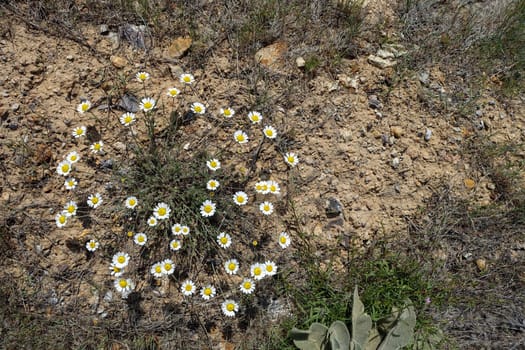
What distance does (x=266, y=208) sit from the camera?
9.22ft

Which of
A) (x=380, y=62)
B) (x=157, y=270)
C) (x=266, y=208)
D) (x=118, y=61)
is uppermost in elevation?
(x=380, y=62)

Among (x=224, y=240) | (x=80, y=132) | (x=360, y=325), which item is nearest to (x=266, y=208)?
(x=224, y=240)

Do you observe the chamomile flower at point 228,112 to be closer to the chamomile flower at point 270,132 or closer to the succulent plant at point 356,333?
the chamomile flower at point 270,132

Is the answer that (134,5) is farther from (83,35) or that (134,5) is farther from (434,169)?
(434,169)

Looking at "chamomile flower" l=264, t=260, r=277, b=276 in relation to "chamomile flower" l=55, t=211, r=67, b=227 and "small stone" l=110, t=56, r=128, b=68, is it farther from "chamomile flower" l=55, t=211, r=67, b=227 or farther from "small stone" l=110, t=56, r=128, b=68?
"small stone" l=110, t=56, r=128, b=68

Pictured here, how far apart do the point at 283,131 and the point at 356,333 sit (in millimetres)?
1510

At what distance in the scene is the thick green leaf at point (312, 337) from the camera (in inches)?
99.7

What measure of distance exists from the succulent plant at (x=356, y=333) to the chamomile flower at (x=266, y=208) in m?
0.78

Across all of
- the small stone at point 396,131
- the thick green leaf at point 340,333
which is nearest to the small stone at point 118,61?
the small stone at point 396,131

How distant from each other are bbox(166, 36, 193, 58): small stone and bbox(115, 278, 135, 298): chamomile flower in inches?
68.1

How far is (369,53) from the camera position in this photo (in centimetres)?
330

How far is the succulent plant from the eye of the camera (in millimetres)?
2514

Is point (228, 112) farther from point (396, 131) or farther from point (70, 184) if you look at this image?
→ point (396, 131)

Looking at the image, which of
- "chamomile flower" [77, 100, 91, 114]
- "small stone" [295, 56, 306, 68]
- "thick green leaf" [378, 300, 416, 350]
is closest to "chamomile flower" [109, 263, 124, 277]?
"chamomile flower" [77, 100, 91, 114]
